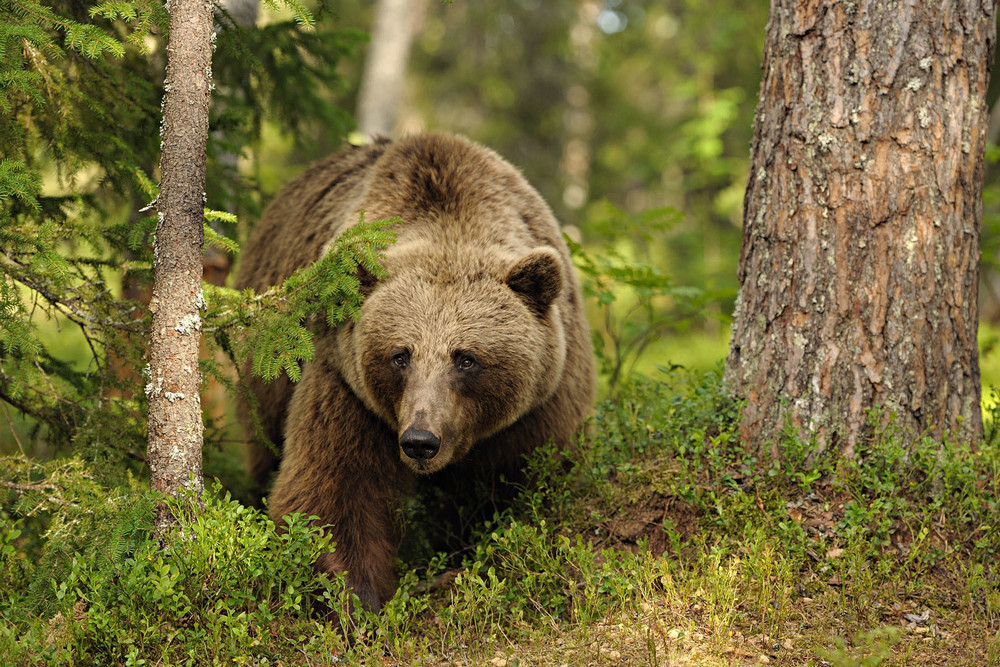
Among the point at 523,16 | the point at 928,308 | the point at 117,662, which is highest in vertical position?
the point at 523,16

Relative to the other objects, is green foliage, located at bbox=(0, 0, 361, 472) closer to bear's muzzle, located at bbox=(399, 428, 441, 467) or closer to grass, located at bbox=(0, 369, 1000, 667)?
grass, located at bbox=(0, 369, 1000, 667)

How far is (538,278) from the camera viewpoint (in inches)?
186

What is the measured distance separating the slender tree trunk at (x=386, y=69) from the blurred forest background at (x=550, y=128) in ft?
2.63

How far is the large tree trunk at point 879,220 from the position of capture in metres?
4.46

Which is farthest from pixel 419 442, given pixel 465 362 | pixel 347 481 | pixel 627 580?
pixel 627 580

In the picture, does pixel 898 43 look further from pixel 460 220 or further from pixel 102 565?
pixel 102 565

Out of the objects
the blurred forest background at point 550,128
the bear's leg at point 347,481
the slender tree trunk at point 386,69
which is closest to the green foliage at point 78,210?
the blurred forest background at point 550,128

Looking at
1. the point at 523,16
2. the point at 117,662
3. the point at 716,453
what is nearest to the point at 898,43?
the point at 716,453

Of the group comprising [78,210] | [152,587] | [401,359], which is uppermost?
[78,210]

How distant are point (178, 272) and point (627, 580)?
2527 mm

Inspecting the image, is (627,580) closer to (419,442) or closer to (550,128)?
(419,442)

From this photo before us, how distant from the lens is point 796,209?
464cm

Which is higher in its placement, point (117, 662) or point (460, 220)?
point (460, 220)

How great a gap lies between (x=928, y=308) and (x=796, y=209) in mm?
844
